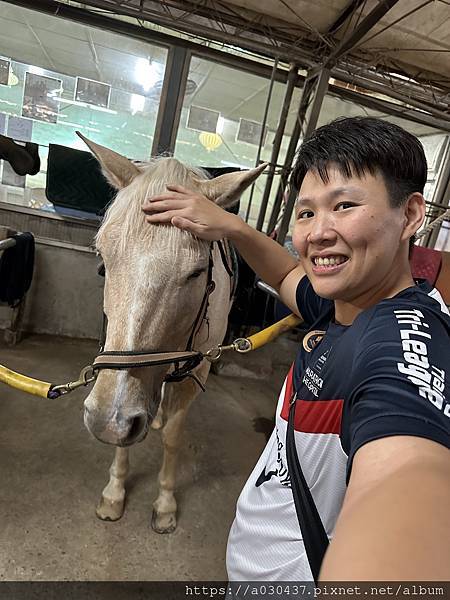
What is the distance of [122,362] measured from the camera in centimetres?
100

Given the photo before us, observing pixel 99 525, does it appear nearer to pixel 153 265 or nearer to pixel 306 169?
pixel 153 265

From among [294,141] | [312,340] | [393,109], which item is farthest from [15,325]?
[393,109]

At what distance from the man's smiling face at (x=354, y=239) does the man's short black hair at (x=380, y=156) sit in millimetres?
15

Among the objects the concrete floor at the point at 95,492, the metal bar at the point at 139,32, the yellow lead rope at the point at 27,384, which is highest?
the metal bar at the point at 139,32

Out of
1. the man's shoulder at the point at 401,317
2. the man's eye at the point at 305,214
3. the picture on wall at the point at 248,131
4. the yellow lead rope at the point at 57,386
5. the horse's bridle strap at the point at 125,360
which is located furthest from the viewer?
the picture on wall at the point at 248,131

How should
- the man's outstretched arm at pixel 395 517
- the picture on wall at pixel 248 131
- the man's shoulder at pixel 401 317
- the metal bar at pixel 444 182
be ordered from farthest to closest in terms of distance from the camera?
the metal bar at pixel 444 182 → the picture on wall at pixel 248 131 → the man's shoulder at pixel 401 317 → the man's outstretched arm at pixel 395 517

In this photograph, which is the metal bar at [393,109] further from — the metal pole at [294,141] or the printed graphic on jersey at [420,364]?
the printed graphic on jersey at [420,364]

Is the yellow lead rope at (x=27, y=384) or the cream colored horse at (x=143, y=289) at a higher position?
the cream colored horse at (x=143, y=289)

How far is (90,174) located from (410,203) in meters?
3.83

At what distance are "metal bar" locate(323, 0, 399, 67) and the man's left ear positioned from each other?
2808mm

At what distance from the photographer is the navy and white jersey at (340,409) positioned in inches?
19.6

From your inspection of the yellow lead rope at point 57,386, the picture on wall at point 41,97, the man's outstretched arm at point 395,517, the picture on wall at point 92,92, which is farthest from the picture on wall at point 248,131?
the man's outstretched arm at point 395,517

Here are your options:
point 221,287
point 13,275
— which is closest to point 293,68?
point 221,287

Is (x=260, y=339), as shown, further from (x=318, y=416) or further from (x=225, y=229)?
(x=318, y=416)
